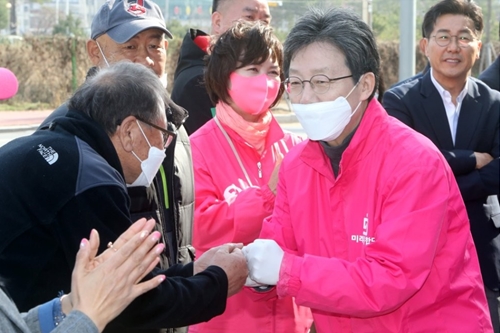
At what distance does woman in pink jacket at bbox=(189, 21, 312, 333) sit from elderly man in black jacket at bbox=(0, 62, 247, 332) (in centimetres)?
77

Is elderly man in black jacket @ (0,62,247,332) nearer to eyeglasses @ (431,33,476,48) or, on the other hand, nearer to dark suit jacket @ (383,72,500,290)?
dark suit jacket @ (383,72,500,290)

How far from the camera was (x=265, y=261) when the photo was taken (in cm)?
269

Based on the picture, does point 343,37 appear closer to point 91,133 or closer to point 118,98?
point 118,98

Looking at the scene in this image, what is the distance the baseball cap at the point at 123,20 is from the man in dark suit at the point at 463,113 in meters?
1.43

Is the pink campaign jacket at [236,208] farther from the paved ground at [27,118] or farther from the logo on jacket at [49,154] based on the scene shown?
the paved ground at [27,118]

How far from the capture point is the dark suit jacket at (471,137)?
416 centimetres

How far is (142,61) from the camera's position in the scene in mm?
3910

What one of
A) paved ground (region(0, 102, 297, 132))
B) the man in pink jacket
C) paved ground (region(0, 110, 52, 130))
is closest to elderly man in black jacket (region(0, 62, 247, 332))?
the man in pink jacket

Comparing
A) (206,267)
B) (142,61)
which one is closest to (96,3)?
(142,61)

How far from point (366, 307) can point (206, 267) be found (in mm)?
716

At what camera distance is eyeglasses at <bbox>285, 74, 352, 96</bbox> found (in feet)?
8.98

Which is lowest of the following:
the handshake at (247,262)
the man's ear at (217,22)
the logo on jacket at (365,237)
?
the handshake at (247,262)

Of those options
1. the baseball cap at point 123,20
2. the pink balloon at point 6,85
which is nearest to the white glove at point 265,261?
the pink balloon at point 6,85

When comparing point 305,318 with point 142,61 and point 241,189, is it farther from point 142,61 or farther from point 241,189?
point 142,61
